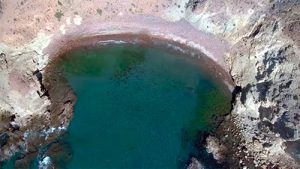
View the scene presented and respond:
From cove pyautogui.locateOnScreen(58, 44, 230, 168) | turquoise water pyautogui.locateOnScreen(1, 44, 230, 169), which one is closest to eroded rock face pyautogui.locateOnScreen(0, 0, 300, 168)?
turquoise water pyautogui.locateOnScreen(1, 44, 230, 169)

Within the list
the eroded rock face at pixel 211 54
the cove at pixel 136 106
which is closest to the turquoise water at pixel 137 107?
the cove at pixel 136 106

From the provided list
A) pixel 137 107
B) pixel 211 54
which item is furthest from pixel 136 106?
pixel 211 54

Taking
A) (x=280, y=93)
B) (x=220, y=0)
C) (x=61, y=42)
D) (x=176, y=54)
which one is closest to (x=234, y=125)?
(x=280, y=93)

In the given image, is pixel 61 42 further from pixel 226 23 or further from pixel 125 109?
pixel 226 23

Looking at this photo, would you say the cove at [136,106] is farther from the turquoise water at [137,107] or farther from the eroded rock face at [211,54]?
the eroded rock face at [211,54]

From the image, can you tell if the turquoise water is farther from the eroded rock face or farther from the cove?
the eroded rock face

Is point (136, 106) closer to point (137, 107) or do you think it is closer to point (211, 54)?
point (137, 107)
